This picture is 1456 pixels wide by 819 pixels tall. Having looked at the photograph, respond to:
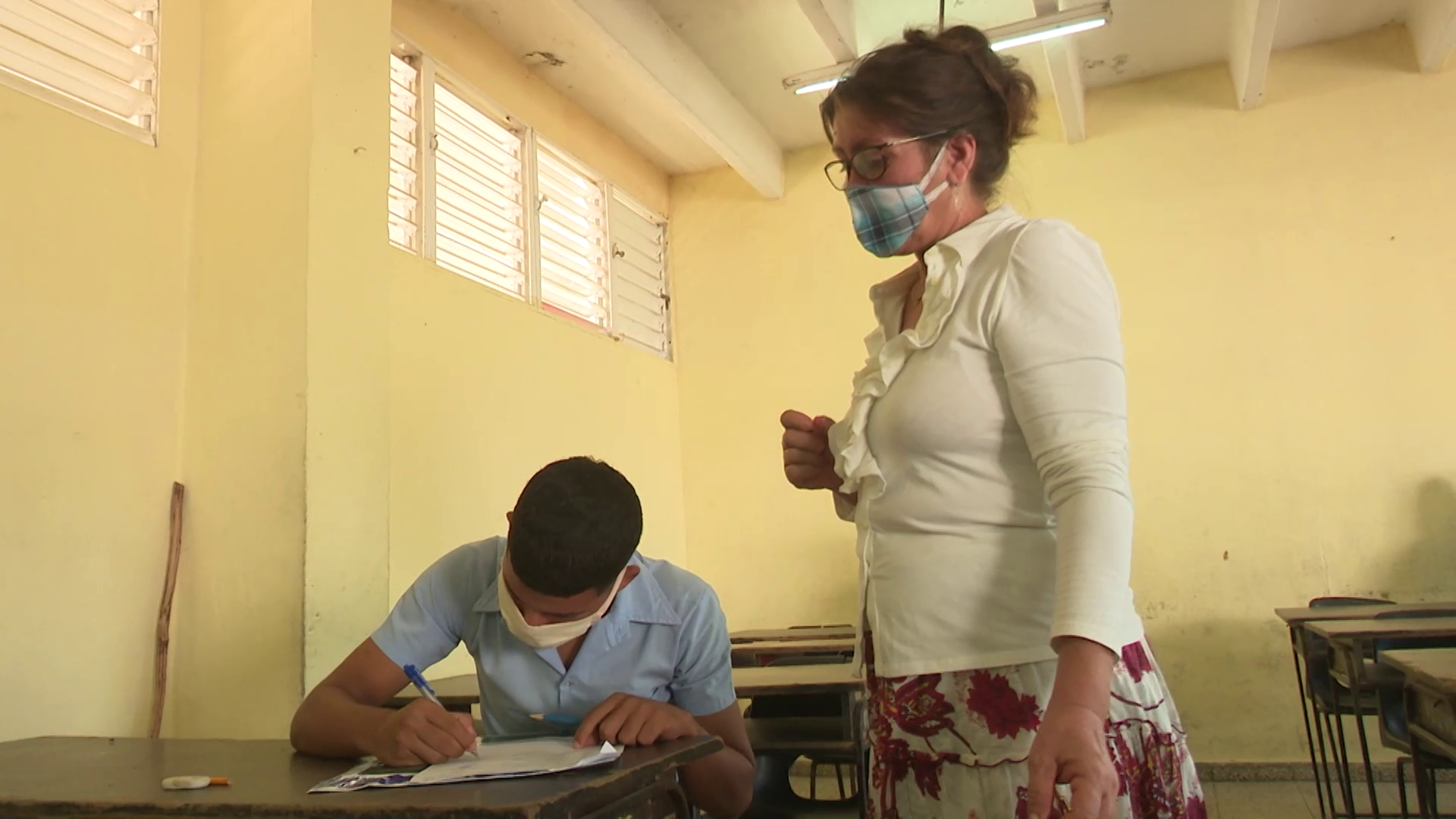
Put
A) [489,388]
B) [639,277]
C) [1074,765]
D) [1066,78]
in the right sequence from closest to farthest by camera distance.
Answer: [1074,765] < [489,388] < [1066,78] < [639,277]

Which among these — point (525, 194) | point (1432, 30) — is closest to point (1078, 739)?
point (525, 194)

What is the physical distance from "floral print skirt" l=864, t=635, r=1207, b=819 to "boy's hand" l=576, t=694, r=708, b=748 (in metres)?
0.31

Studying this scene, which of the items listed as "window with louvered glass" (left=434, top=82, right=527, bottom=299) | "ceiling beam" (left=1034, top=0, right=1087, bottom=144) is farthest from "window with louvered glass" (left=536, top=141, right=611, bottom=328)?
"ceiling beam" (left=1034, top=0, right=1087, bottom=144)

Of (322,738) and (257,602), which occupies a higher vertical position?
(257,602)

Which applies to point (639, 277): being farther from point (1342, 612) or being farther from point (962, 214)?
point (962, 214)

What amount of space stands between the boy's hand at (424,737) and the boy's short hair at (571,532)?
0.19 metres

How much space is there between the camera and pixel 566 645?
4.61 feet

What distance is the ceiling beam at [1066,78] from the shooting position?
391 centimetres

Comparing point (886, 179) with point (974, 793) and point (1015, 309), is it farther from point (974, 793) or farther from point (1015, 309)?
point (974, 793)

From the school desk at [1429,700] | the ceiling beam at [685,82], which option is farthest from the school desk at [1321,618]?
the ceiling beam at [685,82]

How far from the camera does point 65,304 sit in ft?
6.68

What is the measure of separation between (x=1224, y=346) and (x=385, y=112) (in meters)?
3.64

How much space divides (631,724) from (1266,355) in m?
4.10

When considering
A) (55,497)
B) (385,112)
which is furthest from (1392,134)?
(55,497)
